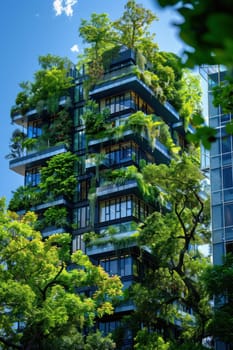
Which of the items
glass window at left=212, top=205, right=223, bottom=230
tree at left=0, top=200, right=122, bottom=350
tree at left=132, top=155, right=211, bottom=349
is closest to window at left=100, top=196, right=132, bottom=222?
tree at left=132, top=155, right=211, bottom=349

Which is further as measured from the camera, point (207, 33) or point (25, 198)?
point (25, 198)

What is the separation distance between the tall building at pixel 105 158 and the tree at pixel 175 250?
10.2m

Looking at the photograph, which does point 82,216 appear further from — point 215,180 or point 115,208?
point 215,180

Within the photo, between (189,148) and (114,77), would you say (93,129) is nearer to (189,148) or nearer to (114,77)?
(114,77)

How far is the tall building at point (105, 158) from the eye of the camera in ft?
176

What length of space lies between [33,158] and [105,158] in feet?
25.4

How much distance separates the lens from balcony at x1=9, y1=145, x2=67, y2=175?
6138cm

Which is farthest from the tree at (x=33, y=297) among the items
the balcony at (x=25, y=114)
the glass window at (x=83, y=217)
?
the balcony at (x=25, y=114)

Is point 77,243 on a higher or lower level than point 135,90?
lower

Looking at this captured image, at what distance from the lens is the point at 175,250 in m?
40.1

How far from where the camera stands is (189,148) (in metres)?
62.8

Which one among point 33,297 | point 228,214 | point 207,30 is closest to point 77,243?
point 228,214

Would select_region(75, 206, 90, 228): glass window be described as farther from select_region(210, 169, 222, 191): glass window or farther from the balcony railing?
select_region(210, 169, 222, 191): glass window

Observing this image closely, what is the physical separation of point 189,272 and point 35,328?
1000cm
